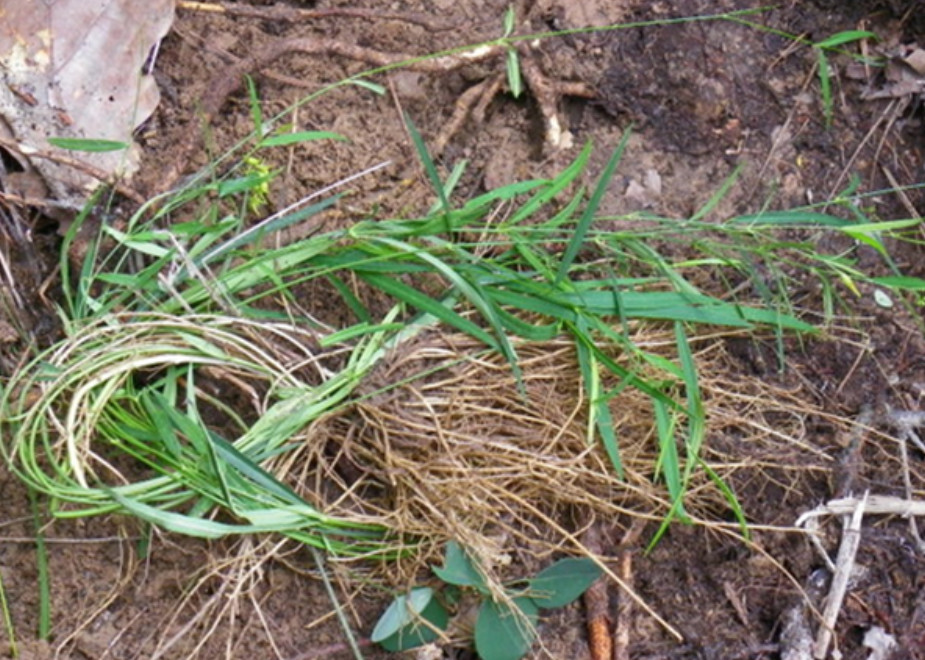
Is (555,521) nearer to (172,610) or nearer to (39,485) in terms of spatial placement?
(172,610)

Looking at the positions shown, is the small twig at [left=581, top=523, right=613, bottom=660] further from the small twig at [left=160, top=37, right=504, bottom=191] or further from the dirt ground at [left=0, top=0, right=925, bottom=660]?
the small twig at [left=160, top=37, right=504, bottom=191]

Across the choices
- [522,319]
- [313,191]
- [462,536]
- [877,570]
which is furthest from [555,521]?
[313,191]

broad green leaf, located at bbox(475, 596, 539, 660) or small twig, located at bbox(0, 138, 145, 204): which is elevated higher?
small twig, located at bbox(0, 138, 145, 204)

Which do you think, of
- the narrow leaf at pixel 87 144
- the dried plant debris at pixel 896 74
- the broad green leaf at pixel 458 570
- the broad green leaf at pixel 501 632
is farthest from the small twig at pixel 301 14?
the broad green leaf at pixel 501 632

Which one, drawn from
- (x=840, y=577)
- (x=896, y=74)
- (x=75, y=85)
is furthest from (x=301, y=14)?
(x=840, y=577)

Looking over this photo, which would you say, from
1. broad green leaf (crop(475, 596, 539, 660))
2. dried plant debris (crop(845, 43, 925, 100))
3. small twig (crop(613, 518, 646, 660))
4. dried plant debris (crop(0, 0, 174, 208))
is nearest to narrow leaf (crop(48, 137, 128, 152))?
dried plant debris (crop(0, 0, 174, 208))

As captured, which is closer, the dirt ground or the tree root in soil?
the dirt ground

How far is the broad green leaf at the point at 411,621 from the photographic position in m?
1.95

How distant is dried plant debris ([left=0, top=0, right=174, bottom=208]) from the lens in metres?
2.06

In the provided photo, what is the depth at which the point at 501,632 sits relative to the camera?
1.95 meters

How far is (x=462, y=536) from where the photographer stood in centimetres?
194

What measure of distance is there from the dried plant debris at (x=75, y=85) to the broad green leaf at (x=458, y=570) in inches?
35.5

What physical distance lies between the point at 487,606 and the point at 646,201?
82cm

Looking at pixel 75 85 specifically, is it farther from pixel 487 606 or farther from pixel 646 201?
pixel 487 606
